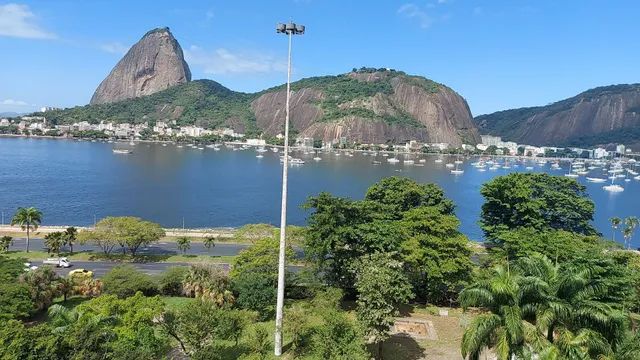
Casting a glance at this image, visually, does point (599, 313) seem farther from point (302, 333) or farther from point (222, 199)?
point (222, 199)

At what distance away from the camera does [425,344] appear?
847 inches

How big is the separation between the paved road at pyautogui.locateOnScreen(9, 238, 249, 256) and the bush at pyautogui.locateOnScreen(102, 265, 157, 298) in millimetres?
14557

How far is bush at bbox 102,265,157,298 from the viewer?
82.9ft

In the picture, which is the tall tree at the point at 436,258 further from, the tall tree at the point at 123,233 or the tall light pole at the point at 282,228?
the tall tree at the point at 123,233

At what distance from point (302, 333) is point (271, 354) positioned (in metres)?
1.68

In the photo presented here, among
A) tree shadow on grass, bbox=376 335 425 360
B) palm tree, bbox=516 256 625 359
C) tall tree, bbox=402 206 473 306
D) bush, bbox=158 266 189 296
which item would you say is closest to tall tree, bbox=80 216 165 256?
bush, bbox=158 266 189 296

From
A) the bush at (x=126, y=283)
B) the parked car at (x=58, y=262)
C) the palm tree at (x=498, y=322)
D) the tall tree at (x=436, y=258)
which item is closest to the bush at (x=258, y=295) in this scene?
the bush at (x=126, y=283)

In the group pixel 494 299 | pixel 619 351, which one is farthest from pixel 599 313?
pixel 494 299

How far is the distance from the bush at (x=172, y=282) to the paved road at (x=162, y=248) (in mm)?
14081

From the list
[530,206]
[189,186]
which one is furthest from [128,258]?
[189,186]

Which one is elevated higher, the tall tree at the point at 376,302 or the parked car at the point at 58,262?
the tall tree at the point at 376,302

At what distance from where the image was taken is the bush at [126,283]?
25.3 meters

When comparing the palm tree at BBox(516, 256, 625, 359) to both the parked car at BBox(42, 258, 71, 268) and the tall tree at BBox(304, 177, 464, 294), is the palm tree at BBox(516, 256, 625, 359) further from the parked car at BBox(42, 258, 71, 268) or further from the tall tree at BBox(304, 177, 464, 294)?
the parked car at BBox(42, 258, 71, 268)

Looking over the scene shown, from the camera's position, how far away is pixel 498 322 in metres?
11.3
